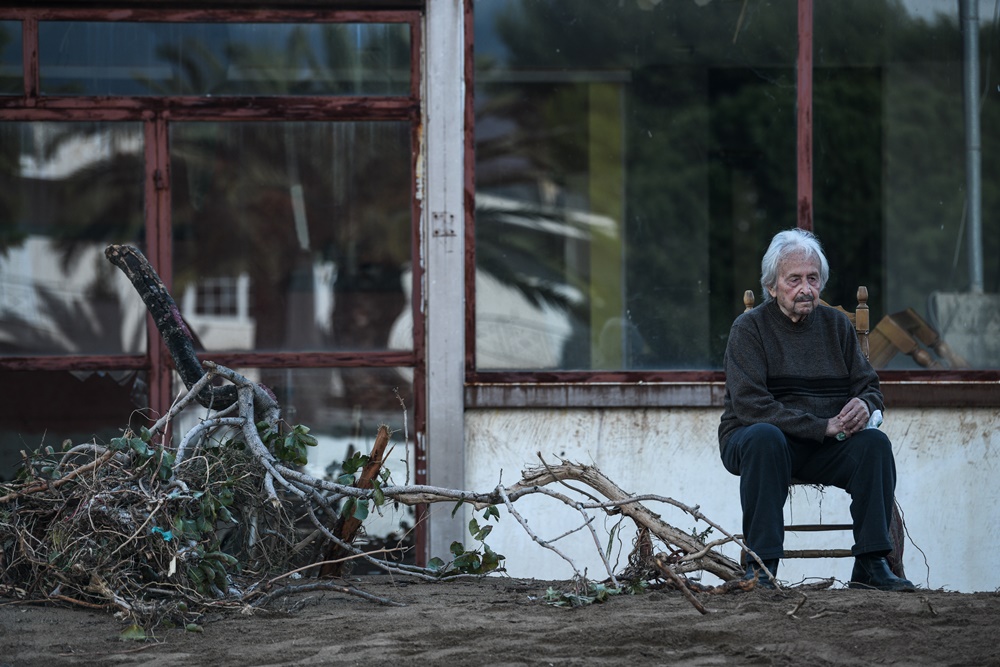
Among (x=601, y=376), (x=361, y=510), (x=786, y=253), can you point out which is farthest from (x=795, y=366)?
(x=361, y=510)

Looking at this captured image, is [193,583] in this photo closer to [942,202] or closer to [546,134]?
[546,134]

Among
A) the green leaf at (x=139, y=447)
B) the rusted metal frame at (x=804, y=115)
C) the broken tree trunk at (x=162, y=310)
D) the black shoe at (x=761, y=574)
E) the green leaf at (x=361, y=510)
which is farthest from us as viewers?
the rusted metal frame at (x=804, y=115)

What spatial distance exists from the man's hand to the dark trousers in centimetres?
4

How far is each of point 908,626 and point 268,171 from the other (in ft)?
12.1

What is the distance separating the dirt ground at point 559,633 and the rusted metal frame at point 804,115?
238 centimetres

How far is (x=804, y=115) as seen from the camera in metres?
6.30

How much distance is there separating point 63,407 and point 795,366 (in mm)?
3368

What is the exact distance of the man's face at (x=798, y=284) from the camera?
4.95m

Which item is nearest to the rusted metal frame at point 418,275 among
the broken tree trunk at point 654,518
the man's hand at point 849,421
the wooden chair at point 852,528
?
the broken tree trunk at point 654,518

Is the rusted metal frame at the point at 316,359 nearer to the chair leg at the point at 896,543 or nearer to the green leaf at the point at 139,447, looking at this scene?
the green leaf at the point at 139,447

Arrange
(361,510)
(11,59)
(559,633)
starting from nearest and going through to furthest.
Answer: (559,633), (361,510), (11,59)

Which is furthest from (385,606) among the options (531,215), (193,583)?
(531,215)

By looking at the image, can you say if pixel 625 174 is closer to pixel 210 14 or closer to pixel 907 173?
pixel 907 173

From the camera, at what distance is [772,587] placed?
4.51 metres
